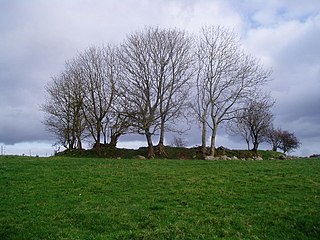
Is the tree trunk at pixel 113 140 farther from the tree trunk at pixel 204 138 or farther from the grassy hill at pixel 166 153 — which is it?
the tree trunk at pixel 204 138

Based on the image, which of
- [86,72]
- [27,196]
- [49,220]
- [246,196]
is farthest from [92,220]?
[86,72]

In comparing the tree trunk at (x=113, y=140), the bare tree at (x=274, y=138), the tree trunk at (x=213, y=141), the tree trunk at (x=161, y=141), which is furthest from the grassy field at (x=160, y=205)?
the bare tree at (x=274, y=138)

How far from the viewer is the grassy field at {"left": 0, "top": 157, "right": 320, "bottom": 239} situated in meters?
Result: 10.6

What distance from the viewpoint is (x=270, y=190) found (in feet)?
51.4

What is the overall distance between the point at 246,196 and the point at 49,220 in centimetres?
772

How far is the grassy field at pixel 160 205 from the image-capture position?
34.7 feet

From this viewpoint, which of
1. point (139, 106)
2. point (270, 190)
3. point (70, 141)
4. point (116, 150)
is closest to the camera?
point (270, 190)

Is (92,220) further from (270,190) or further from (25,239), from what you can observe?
(270,190)

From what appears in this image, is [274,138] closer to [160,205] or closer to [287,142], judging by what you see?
[287,142]

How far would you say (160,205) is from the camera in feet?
43.2

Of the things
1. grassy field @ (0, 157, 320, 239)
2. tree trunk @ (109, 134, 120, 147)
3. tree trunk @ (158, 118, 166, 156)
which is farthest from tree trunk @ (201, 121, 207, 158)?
grassy field @ (0, 157, 320, 239)

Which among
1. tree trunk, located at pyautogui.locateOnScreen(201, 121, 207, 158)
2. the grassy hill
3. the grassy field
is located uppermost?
tree trunk, located at pyautogui.locateOnScreen(201, 121, 207, 158)

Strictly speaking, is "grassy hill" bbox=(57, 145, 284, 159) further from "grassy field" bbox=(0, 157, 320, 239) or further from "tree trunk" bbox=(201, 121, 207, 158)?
"grassy field" bbox=(0, 157, 320, 239)

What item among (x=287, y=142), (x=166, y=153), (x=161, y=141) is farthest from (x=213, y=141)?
(x=287, y=142)
